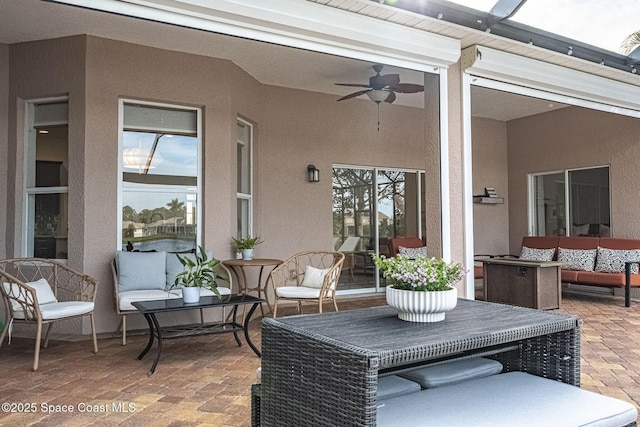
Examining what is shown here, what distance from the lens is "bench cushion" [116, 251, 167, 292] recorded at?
4.97m

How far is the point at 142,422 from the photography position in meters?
2.79

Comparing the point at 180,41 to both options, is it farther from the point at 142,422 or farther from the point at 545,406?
the point at 545,406

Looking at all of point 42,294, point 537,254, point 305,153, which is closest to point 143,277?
point 42,294

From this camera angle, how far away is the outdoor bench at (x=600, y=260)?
21.6ft

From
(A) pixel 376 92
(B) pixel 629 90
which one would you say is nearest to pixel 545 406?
(A) pixel 376 92

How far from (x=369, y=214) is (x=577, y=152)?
370cm

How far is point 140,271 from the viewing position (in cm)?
505

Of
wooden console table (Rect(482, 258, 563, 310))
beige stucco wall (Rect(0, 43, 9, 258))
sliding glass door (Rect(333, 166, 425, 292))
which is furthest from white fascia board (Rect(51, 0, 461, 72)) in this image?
sliding glass door (Rect(333, 166, 425, 292))

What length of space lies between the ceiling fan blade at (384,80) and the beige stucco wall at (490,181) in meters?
3.59

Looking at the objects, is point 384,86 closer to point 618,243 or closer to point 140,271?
point 140,271

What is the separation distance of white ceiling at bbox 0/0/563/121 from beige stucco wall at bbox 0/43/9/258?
200 mm

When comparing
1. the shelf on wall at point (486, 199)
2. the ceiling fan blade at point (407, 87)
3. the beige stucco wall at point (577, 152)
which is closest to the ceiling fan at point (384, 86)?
the ceiling fan blade at point (407, 87)

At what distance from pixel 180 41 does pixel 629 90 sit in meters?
5.26

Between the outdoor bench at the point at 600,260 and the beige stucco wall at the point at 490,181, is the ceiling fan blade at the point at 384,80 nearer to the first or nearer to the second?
the beige stucco wall at the point at 490,181
